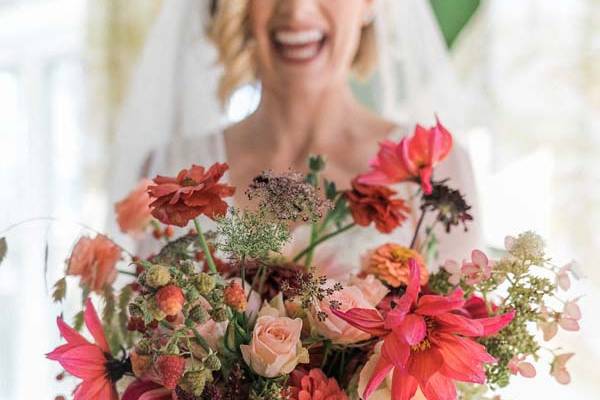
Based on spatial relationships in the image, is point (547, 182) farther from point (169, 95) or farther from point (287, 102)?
point (169, 95)

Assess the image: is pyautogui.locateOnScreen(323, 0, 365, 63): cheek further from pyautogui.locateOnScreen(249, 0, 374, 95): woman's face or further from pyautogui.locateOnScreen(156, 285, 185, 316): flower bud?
pyautogui.locateOnScreen(156, 285, 185, 316): flower bud

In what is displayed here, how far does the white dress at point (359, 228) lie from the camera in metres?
0.78

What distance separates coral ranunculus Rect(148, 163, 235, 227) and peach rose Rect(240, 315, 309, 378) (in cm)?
8

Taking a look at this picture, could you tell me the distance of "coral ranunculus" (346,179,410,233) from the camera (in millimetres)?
609

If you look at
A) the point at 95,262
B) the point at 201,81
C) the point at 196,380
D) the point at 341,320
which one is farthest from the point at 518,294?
the point at 201,81

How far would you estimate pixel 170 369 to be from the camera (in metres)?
0.43

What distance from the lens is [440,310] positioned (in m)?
0.43

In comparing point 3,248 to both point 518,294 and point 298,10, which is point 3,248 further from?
point 298,10

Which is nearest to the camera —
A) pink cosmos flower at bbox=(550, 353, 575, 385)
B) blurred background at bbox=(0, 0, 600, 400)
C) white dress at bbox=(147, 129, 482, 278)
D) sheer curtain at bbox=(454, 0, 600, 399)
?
pink cosmos flower at bbox=(550, 353, 575, 385)

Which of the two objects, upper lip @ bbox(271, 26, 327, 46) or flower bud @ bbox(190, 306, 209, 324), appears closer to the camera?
flower bud @ bbox(190, 306, 209, 324)

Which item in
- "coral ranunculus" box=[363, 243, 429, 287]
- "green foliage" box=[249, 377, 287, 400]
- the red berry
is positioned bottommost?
"coral ranunculus" box=[363, 243, 429, 287]

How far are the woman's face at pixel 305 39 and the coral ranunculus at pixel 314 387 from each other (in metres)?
0.61

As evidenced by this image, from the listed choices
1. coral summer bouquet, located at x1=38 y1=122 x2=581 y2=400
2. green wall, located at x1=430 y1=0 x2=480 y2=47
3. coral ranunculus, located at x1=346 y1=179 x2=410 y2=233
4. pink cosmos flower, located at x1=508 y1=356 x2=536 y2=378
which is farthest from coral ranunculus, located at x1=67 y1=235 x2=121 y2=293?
green wall, located at x1=430 y1=0 x2=480 y2=47

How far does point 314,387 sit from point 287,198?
132mm
